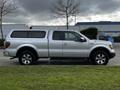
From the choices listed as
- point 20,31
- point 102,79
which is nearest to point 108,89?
point 102,79

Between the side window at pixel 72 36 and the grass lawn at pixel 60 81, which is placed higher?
the side window at pixel 72 36

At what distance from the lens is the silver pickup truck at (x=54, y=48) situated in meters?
16.8

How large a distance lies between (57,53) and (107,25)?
45475mm

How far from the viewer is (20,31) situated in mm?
17188

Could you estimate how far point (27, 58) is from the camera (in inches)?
664

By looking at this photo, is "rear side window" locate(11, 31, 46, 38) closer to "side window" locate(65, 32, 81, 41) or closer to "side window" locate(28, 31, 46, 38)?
"side window" locate(28, 31, 46, 38)

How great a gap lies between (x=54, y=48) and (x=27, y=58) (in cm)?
142

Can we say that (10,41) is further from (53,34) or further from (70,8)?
(70,8)

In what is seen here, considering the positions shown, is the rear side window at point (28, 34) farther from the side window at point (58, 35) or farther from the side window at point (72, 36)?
the side window at point (72, 36)

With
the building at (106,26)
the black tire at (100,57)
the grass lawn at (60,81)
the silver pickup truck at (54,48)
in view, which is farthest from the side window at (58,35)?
the building at (106,26)

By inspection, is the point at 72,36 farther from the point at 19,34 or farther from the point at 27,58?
the point at 19,34

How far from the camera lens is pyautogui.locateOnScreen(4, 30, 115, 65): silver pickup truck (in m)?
16.8

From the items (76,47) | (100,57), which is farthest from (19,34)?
(100,57)

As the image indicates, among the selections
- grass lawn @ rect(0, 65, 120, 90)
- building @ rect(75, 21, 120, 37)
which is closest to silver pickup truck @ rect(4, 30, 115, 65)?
grass lawn @ rect(0, 65, 120, 90)
